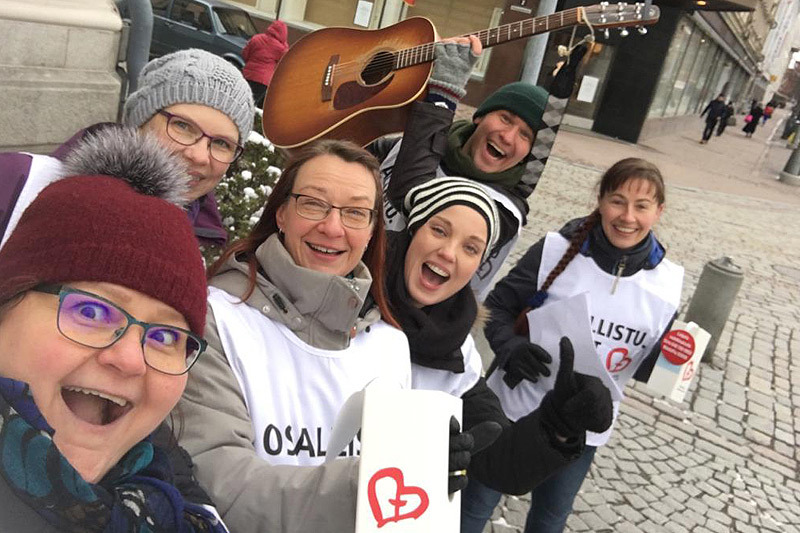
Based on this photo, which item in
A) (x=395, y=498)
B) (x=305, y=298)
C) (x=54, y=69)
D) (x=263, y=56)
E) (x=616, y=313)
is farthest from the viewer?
(x=263, y=56)

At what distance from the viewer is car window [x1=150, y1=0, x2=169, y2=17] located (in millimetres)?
11297

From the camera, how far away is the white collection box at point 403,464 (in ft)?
3.19

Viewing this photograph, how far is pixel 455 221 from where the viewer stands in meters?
2.00

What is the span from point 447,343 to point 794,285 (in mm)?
9193

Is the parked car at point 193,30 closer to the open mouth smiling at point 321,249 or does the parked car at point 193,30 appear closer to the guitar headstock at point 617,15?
the guitar headstock at point 617,15

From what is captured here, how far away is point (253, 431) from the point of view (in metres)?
1.35

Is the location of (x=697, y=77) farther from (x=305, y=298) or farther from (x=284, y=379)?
(x=284, y=379)

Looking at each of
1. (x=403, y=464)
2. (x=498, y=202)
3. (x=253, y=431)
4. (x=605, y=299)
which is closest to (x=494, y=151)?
(x=498, y=202)

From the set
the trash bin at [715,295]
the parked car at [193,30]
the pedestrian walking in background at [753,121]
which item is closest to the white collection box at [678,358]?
the trash bin at [715,295]

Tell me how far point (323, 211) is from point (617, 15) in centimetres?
238

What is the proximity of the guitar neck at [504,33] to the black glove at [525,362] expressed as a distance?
4.79ft

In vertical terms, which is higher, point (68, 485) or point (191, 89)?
point (191, 89)

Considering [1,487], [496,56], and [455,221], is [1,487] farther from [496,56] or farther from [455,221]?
[496,56]

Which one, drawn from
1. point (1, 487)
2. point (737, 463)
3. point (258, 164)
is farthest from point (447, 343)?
point (737, 463)
